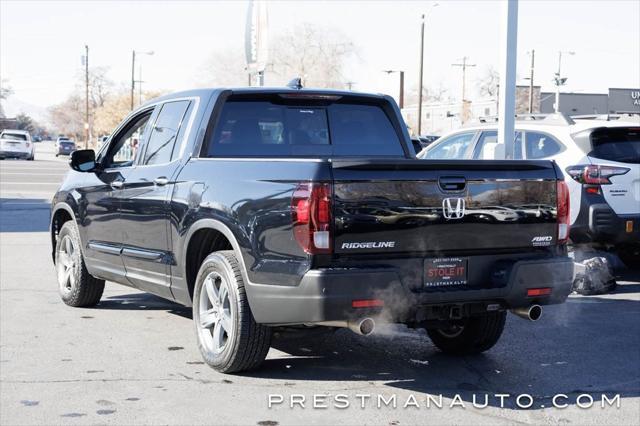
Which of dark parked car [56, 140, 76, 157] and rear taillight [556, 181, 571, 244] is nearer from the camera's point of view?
rear taillight [556, 181, 571, 244]

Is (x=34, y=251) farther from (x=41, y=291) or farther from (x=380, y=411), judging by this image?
(x=380, y=411)

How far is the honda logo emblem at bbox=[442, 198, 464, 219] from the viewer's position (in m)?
5.39

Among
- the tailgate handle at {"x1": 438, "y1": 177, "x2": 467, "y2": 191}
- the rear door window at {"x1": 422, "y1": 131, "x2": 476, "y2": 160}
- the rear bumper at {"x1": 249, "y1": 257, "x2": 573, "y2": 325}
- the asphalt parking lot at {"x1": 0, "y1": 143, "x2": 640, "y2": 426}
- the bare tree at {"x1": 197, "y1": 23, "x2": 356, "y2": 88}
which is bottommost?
the asphalt parking lot at {"x1": 0, "y1": 143, "x2": 640, "y2": 426}

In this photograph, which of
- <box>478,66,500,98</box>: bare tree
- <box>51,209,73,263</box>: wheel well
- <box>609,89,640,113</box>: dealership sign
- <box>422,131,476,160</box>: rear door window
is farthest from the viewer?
<box>478,66,500,98</box>: bare tree

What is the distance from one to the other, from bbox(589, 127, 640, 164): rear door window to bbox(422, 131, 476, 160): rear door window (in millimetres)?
2050

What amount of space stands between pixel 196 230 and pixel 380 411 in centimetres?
183

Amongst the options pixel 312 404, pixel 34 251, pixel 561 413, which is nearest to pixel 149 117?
pixel 312 404

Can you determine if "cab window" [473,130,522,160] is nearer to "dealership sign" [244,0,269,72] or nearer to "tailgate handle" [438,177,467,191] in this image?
"tailgate handle" [438,177,467,191]

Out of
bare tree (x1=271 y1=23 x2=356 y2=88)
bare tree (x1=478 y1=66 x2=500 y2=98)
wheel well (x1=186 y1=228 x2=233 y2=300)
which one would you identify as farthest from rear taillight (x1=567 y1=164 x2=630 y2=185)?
bare tree (x1=478 y1=66 x2=500 y2=98)

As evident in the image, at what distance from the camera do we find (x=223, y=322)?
5895 mm

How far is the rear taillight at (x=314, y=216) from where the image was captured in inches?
198

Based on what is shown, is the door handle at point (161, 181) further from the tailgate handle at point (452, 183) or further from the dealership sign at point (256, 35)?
the dealership sign at point (256, 35)

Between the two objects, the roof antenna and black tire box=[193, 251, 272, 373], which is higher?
the roof antenna

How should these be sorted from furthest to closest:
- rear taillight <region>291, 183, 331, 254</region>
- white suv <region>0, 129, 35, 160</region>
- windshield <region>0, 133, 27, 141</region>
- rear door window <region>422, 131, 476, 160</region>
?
windshield <region>0, 133, 27, 141</region> < white suv <region>0, 129, 35, 160</region> < rear door window <region>422, 131, 476, 160</region> < rear taillight <region>291, 183, 331, 254</region>
